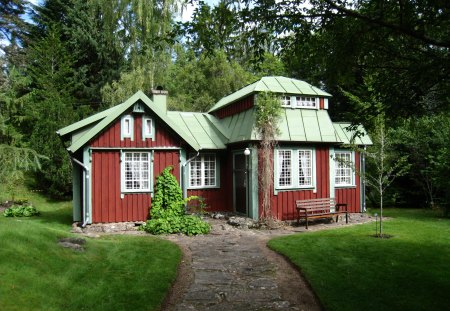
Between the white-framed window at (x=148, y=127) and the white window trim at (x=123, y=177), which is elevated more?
the white-framed window at (x=148, y=127)

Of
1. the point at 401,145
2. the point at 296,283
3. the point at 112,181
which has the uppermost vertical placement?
the point at 401,145

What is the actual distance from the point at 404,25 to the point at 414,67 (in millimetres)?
649

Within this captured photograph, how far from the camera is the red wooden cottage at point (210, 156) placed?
12.9 metres

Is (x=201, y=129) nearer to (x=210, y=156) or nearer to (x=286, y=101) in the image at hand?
(x=210, y=156)

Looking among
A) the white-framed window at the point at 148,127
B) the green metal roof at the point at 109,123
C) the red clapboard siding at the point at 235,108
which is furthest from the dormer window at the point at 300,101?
the white-framed window at the point at 148,127

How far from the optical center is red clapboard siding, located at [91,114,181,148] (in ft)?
42.4

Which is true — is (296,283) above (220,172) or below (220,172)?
below

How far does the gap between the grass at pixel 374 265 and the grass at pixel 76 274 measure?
2821 millimetres

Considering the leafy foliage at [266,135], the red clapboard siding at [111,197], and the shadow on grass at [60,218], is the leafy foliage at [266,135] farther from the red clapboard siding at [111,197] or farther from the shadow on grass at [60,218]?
the shadow on grass at [60,218]

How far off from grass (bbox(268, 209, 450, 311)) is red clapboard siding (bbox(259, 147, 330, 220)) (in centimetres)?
221

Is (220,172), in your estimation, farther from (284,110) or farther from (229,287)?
(229,287)

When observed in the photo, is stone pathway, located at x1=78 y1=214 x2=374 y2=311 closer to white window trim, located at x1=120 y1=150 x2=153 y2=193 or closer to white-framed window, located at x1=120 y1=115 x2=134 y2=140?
white window trim, located at x1=120 y1=150 x2=153 y2=193

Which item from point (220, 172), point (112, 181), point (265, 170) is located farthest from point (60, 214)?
point (265, 170)

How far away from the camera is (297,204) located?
13883 mm
